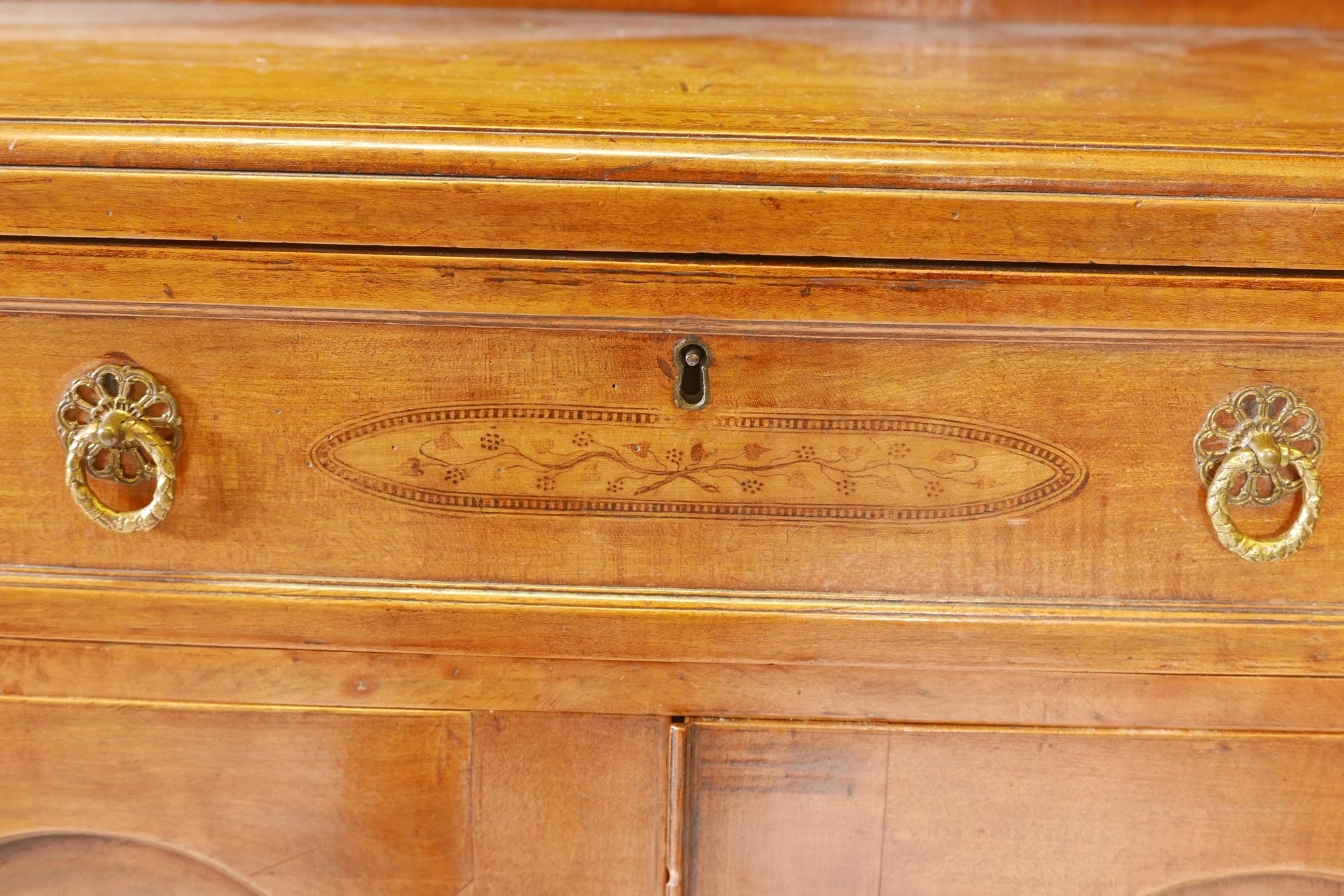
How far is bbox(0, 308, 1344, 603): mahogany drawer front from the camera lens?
0.47m

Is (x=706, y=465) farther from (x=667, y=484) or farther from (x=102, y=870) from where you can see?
(x=102, y=870)

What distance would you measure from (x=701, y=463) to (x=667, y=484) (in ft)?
0.06

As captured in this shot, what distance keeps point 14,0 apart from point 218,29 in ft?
0.78

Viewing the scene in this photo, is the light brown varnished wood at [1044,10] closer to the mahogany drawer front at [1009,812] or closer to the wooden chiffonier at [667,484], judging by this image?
the wooden chiffonier at [667,484]

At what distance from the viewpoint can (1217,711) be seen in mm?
514

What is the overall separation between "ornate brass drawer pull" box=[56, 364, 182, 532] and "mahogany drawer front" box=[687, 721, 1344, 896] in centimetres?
28

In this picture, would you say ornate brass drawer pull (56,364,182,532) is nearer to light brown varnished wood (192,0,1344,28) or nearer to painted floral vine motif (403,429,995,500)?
painted floral vine motif (403,429,995,500)

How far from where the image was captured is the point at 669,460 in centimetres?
48

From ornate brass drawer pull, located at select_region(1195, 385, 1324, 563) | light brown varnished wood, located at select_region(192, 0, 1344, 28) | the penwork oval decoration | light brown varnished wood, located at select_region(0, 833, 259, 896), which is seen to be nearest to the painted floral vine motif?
the penwork oval decoration

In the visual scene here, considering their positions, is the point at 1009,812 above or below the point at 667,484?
below

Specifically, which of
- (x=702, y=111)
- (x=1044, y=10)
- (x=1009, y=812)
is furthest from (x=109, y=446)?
(x=1044, y=10)

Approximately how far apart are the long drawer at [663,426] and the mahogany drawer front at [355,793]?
0.09m

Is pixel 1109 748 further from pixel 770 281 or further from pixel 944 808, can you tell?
pixel 770 281

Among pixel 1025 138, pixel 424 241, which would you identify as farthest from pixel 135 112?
pixel 1025 138
